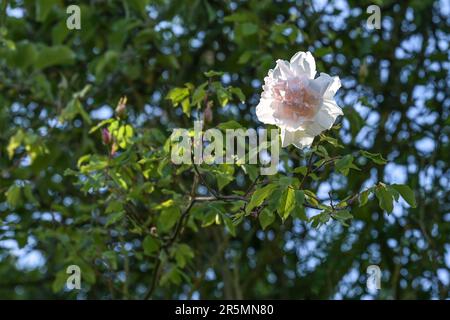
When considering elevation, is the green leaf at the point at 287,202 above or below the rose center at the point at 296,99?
below

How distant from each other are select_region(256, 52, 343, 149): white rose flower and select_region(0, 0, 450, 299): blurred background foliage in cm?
114

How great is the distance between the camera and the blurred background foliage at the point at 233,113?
11.2 feet

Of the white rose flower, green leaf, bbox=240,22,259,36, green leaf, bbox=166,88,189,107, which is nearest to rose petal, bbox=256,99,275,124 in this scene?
the white rose flower

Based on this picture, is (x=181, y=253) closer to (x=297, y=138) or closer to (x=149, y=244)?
(x=149, y=244)

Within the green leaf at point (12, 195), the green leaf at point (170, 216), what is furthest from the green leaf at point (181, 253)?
the green leaf at point (12, 195)

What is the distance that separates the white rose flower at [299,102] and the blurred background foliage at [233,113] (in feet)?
3.74

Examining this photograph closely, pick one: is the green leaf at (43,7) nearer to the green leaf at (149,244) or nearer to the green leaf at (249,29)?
the green leaf at (249,29)

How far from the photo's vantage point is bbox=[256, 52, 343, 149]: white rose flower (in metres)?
2.03

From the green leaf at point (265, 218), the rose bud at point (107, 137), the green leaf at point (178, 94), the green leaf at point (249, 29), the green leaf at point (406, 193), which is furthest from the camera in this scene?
the green leaf at point (249, 29)

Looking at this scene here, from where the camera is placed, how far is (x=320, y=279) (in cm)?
353

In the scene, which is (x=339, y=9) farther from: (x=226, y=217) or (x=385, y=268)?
(x=226, y=217)

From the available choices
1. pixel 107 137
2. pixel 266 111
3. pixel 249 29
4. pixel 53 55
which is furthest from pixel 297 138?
pixel 53 55
